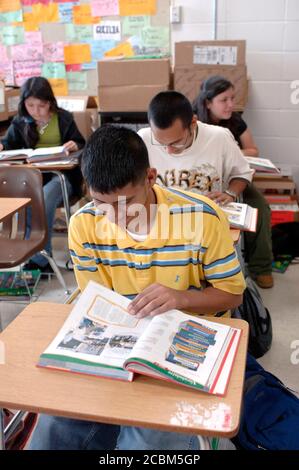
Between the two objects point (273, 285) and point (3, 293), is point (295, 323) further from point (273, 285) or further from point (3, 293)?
point (3, 293)

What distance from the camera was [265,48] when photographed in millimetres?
3434

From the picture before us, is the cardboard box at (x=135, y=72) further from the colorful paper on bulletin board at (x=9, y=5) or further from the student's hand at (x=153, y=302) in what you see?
the student's hand at (x=153, y=302)

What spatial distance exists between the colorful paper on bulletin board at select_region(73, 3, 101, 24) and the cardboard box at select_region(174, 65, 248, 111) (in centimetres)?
91

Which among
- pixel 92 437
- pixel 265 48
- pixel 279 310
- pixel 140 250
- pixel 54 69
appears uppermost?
pixel 265 48

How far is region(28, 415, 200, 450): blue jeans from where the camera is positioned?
103 cm

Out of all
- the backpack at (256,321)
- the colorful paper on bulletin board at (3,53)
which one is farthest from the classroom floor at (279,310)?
the colorful paper on bulletin board at (3,53)

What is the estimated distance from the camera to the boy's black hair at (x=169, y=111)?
1842 millimetres

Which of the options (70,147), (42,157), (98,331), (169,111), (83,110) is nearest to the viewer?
(98,331)

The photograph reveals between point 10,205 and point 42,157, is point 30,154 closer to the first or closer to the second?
point 42,157

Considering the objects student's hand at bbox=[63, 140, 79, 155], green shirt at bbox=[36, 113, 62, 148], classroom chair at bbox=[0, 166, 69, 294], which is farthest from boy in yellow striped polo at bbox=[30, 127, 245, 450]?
green shirt at bbox=[36, 113, 62, 148]

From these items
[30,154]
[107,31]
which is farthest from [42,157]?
[107,31]

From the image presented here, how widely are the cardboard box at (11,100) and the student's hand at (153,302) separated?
9.90 feet

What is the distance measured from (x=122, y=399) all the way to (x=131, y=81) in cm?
272

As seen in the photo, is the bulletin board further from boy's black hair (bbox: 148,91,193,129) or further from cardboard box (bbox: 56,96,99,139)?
boy's black hair (bbox: 148,91,193,129)
